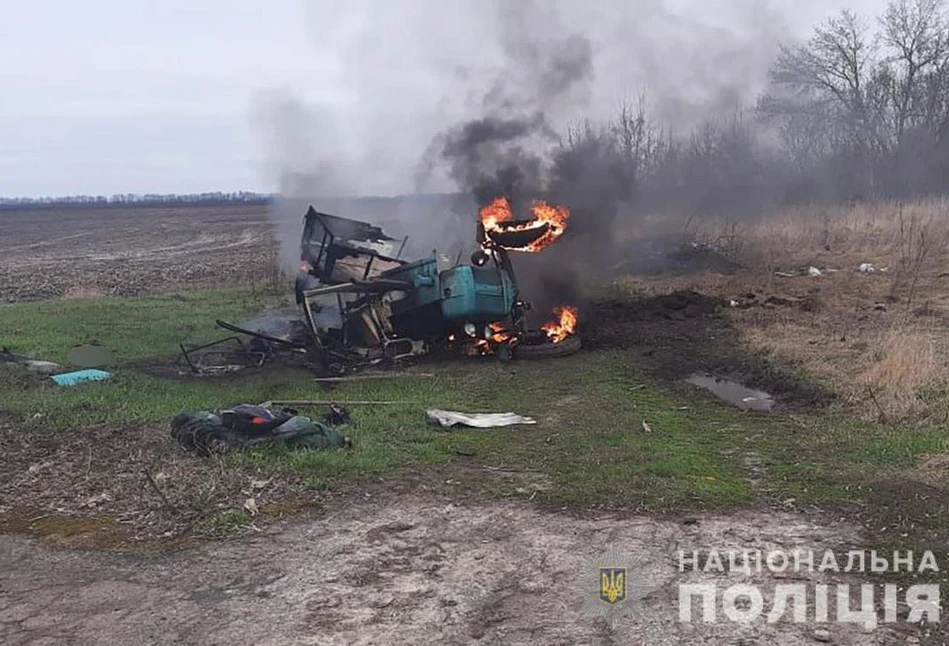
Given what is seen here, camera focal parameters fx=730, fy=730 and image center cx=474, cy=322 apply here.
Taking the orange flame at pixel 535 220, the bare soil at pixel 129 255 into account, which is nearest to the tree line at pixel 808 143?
the orange flame at pixel 535 220

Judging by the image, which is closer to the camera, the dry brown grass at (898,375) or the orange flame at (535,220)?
the dry brown grass at (898,375)

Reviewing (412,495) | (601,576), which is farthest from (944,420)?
(412,495)

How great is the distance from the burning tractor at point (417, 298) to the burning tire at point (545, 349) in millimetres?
15

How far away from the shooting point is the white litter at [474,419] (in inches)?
305

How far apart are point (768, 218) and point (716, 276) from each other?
426 centimetres

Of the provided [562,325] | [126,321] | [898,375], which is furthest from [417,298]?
[126,321]

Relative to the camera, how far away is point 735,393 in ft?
29.7

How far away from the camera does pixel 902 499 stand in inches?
211

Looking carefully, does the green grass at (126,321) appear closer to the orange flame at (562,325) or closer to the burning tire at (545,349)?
the burning tire at (545,349)

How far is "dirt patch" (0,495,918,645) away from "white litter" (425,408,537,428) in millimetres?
2118

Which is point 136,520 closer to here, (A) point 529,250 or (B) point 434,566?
(B) point 434,566

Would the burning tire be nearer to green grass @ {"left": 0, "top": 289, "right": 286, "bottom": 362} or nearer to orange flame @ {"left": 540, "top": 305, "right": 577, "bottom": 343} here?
orange flame @ {"left": 540, "top": 305, "right": 577, "bottom": 343}

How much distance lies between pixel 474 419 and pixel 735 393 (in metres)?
3.44

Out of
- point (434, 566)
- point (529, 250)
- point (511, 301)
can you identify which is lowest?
point (434, 566)
